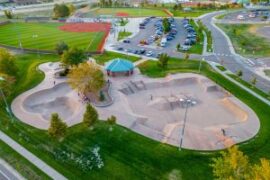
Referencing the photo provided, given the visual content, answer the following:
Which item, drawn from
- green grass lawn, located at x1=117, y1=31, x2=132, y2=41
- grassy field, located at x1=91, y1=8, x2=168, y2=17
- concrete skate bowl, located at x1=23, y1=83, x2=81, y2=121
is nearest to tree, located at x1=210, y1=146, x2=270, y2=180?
concrete skate bowl, located at x1=23, y1=83, x2=81, y2=121

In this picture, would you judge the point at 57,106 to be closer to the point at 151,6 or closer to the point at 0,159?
the point at 0,159

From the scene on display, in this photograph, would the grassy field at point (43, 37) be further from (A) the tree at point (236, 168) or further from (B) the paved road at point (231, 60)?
(A) the tree at point (236, 168)

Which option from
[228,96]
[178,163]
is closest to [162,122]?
[178,163]

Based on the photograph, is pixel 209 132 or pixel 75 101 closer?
pixel 209 132

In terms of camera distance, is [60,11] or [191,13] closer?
[60,11]

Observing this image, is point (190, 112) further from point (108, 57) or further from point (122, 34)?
point (122, 34)

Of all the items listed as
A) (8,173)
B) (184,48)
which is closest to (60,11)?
(184,48)

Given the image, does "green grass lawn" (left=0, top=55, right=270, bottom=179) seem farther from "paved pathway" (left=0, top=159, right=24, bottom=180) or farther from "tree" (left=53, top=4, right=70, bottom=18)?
"tree" (left=53, top=4, right=70, bottom=18)
